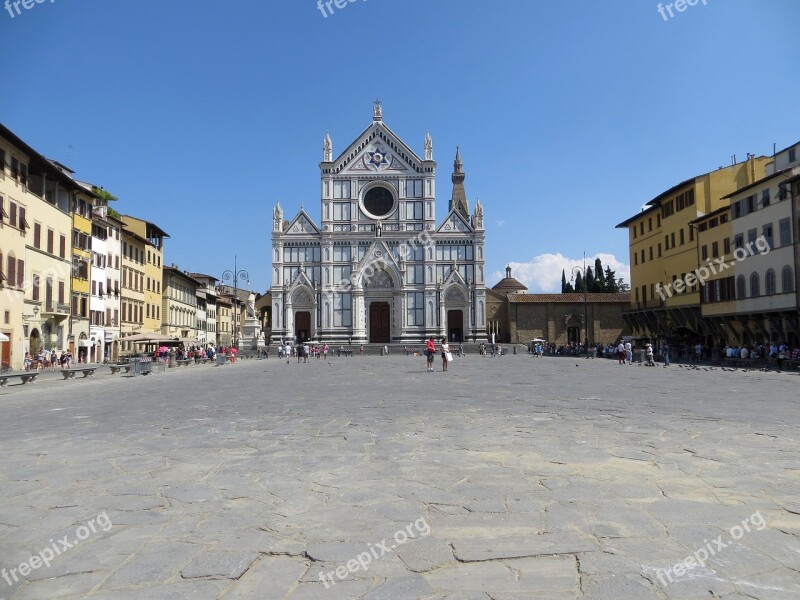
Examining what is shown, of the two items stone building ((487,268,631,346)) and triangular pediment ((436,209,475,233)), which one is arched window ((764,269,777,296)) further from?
triangular pediment ((436,209,475,233))

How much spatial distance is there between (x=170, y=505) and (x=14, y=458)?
3.50 meters

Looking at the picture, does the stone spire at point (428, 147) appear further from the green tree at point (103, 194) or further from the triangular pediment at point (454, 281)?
the green tree at point (103, 194)

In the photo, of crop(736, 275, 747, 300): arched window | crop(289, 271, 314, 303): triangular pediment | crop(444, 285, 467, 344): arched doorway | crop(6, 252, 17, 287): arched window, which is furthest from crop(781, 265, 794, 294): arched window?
crop(289, 271, 314, 303): triangular pediment

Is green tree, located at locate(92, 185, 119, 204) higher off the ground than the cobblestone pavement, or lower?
higher

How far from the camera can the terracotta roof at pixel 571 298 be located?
6475cm

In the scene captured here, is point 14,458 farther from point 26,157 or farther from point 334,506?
point 26,157

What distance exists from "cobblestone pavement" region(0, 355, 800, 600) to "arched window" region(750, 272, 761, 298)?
28.9m

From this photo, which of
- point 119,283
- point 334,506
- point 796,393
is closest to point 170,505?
point 334,506

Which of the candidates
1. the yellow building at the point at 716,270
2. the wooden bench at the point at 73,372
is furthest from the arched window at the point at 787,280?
the wooden bench at the point at 73,372

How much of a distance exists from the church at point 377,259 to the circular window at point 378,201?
10 centimetres

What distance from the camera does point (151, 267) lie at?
55.1m

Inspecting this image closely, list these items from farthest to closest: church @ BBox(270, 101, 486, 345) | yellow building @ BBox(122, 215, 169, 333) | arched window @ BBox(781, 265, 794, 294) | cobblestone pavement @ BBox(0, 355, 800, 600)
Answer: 1. church @ BBox(270, 101, 486, 345)
2. yellow building @ BBox(122, 215, 169, 333)
3. arched window @ BBox(781, 265, 794, 294)
4. cobblestone pavement @ BBox(0, 355, 800, 600)

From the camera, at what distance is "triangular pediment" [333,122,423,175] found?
216 ft

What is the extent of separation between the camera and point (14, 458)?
308 inches
